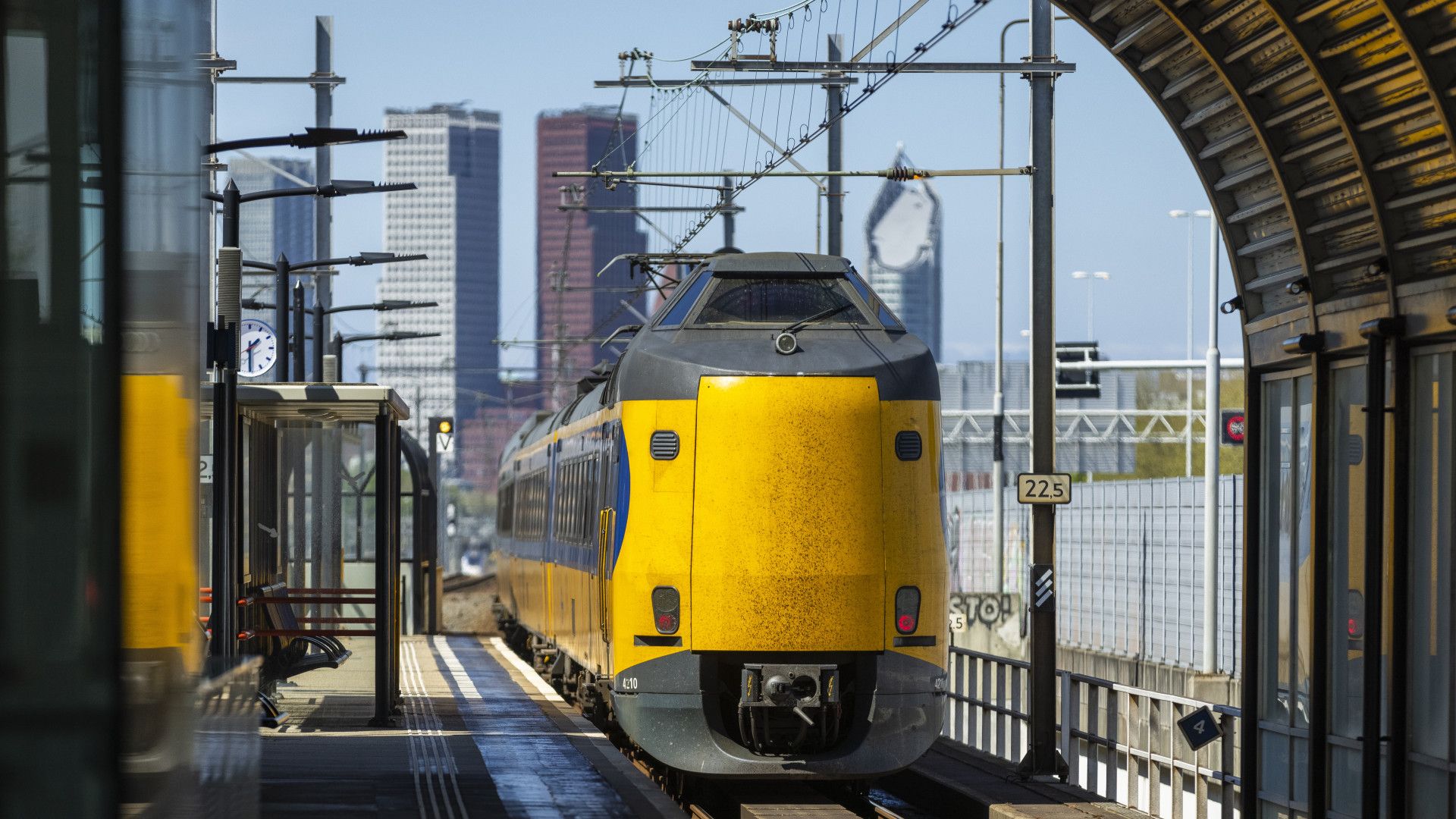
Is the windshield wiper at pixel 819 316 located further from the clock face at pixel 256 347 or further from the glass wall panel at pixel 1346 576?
the clock face at pixel 256 347

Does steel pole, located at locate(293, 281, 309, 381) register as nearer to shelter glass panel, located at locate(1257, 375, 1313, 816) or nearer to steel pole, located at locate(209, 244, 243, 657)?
steel pole, located at locate(209, 244, 243, 657)

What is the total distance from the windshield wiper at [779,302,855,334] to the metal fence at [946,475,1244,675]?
18392mm

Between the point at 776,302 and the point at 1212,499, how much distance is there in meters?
19.8

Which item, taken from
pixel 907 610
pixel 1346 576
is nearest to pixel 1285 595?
pixel 1346 576

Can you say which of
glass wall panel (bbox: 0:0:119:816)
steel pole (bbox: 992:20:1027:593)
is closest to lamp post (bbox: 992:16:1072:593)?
steel pole (bbox: 992:20:1027:593)

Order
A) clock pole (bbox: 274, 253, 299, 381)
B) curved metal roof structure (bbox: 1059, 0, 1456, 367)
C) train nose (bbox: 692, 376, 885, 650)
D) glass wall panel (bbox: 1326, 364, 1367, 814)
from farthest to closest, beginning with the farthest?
1. clock pole (bbox: 274, 253, 299, 381)
2. train nose (bbox: 692, 376, 885, 650)
3. glass wall panel (bbox: 1326, 364, 1367, 814)
4. curved metal roof structure (bbox: 1059, 0, 1456, 367)

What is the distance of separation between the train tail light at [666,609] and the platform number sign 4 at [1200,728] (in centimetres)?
366

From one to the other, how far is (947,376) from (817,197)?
5217 cm

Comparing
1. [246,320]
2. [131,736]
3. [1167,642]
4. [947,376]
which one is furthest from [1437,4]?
[947,376]

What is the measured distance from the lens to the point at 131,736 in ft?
9.16

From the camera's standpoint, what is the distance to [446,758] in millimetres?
15375

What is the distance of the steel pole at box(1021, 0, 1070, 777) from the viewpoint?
1645 centimetres

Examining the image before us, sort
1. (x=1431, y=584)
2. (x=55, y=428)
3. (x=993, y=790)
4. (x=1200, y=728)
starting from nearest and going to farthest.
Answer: (x=55, y=428), (x=1431, y=584), (x=1200, y=728), (x=993, y=790)

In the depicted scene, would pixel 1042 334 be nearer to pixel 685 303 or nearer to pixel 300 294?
pixel 685 303
